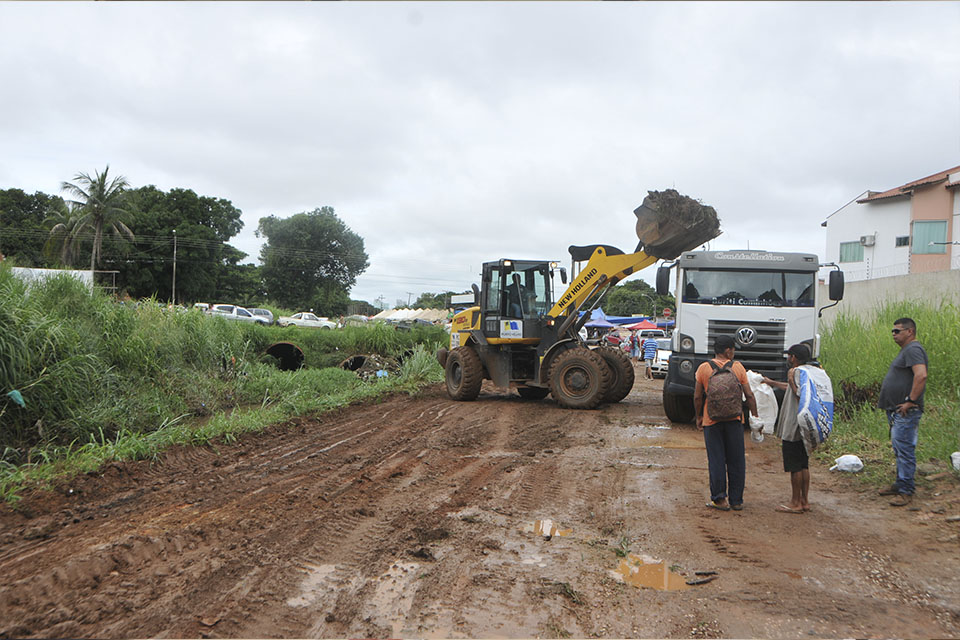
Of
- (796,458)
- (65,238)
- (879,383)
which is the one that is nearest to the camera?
(796,458)

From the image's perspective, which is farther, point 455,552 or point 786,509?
point 786,509

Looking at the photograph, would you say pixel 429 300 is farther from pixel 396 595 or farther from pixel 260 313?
pixel 396 595

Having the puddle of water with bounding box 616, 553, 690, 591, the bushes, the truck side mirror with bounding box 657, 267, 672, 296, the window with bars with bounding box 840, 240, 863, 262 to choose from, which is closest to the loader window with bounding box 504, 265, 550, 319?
the truck side mirror with bounding box 657, 267, 672, 296

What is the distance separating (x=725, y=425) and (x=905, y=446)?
5.81 ft

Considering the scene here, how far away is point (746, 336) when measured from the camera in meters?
10.6

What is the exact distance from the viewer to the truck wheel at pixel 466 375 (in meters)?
14.5

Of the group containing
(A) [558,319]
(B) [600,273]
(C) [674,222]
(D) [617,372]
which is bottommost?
(D) [617,372]

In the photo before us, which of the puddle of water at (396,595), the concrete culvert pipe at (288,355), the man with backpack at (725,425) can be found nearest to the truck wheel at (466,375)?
the concrete culvert pipe at (288,355)

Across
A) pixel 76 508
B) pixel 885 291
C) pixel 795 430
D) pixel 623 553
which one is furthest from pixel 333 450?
pixel 885 291

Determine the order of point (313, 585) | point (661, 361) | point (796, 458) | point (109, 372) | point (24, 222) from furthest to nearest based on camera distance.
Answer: point (24, 222) → point (661, 361) → point (109, 372) → point (796, 458) → point (313, 585)

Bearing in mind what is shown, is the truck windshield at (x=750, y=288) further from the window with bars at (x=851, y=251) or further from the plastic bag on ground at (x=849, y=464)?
the window with bars at (x=851, y=251)

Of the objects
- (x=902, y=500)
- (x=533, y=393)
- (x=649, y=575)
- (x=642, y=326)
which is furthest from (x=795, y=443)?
(x=642, y=326)

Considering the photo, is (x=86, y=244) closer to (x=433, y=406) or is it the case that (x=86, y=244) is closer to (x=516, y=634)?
(x=433, y=406)

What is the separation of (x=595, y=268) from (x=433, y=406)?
13.9ft
